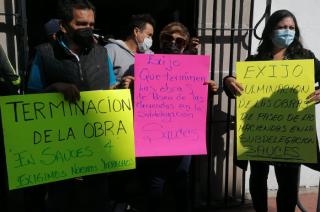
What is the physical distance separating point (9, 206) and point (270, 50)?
239 cm

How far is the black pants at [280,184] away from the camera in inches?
110

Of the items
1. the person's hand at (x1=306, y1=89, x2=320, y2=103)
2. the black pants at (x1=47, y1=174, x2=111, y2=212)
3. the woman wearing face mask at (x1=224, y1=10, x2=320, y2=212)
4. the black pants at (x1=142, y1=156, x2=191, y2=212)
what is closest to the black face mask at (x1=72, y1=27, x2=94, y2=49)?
the black pants at (x1=47, y1=174, x2=111, y2=212)

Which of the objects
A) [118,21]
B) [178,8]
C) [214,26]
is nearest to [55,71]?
[214,26]

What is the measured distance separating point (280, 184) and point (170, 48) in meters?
1.24

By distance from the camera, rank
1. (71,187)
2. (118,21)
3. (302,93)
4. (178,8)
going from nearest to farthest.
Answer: (71,187) → (302,93) → (178,8) → (118,21)

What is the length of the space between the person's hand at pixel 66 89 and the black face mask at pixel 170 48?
2.44ft

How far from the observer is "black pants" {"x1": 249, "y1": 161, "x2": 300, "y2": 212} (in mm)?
2785

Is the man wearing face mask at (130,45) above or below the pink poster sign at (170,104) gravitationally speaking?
above

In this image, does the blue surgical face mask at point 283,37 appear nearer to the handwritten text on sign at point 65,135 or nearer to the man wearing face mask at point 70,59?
the handwritten text on sign at point 65,135

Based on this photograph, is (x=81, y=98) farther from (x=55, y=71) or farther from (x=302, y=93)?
(x=302, y=93)

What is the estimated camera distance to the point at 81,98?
2221 mm

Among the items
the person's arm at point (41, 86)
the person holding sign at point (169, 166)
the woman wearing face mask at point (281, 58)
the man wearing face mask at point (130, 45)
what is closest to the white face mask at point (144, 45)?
the man wearing face mask at point (130, 45)

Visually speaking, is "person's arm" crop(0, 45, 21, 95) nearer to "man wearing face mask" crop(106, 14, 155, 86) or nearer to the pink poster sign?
"man wearing face mask" crop(106, 14, 155, 86)

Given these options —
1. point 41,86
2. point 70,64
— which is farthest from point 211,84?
point 41,86
